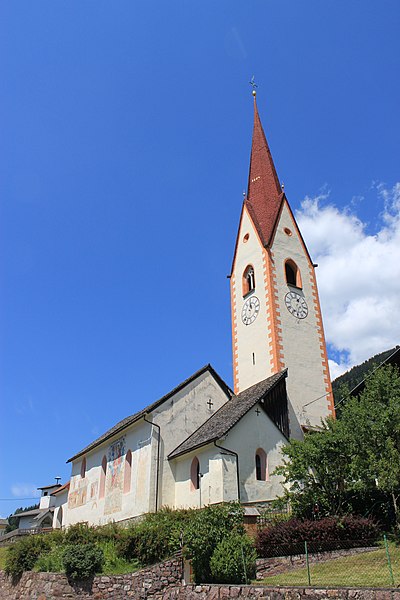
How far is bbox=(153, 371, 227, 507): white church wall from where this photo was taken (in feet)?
84.1

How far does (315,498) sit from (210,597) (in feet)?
21.8

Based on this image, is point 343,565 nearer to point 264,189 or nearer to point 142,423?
point 142,423

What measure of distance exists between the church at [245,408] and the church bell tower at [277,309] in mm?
72

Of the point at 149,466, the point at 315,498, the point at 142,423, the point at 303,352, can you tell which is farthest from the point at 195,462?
the point at 303,352

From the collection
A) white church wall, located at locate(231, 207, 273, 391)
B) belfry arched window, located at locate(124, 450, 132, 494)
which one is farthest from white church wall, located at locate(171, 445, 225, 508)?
white church wall, located at locate(231, 207, 273, 391)

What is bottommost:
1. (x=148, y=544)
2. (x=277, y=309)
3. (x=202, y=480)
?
(x=148, y=544)

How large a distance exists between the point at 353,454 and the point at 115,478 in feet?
53.0

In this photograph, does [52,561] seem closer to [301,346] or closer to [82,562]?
[82,562]

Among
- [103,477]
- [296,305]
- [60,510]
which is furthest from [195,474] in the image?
[60,510]

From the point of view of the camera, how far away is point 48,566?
781 inches

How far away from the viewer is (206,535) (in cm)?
1675

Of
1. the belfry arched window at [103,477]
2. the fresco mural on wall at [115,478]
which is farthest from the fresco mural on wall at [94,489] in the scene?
the fresco mural on wall at [115,478]

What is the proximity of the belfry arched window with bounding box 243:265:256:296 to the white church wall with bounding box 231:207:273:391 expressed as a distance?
275 mm

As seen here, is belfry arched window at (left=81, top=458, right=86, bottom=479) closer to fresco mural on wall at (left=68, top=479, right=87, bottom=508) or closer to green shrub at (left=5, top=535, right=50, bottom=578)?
fresco mural on wall at (left=68, top=479, right=87, bottom=508)
